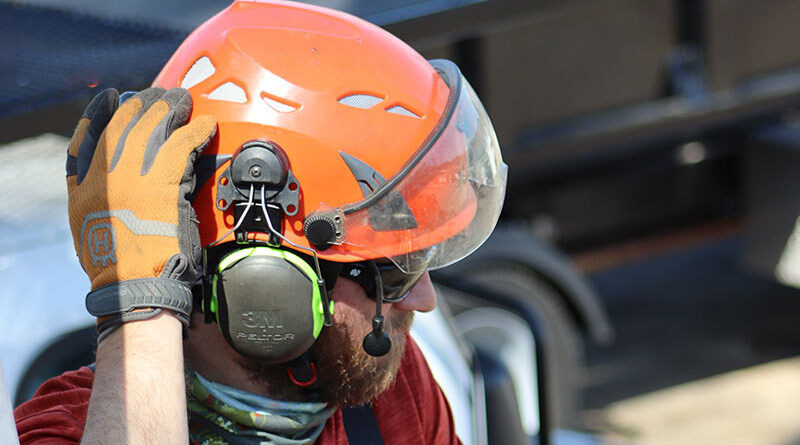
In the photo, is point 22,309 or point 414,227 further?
point 22,309

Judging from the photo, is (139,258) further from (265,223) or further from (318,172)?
(318,172)

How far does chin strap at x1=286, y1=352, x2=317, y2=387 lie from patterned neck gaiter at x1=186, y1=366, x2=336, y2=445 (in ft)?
0.15

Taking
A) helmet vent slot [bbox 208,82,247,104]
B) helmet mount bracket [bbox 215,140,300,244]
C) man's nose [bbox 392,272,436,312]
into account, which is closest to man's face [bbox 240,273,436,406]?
man's nose [bbox 392,272,436,312]

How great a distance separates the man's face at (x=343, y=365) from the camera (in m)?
1.78

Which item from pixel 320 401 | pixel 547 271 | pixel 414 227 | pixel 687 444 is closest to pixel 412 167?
pixel 414 227

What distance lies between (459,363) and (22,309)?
108 cm

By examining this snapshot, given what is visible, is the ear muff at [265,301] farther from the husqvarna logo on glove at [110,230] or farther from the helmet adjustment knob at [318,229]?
the husqvarna logo on glove at [110,230]

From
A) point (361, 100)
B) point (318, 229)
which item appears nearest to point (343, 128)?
point (361, 100)

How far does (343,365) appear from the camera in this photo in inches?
70.6

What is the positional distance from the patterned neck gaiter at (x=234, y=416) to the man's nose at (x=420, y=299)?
263mm

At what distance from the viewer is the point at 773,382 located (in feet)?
16.1

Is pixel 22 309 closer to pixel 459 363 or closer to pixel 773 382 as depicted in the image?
pixel 459 363

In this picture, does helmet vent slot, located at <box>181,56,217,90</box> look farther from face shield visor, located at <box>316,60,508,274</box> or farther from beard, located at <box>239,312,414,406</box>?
beard, located at <box>239,312,414,406</box>

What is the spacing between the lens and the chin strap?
1764 millimetres
